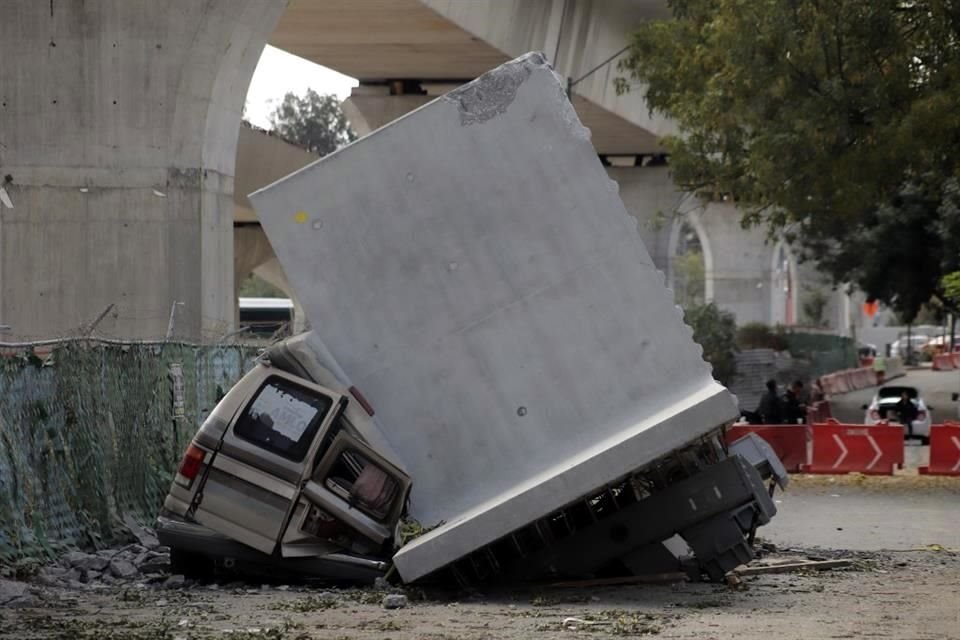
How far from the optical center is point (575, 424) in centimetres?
1402

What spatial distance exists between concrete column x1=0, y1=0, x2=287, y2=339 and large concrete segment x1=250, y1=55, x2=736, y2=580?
8.88 m

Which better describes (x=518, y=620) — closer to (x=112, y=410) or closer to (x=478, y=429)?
(x=478, y=429)

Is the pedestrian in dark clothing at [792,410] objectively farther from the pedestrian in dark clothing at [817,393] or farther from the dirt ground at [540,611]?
the pedestrian in dark clothing at [817,393]

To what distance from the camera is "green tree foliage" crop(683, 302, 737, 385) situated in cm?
5406

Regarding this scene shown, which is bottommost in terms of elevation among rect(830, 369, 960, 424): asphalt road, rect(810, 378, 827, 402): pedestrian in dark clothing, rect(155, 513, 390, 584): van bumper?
rect(830, 369, 960, 424): asphalt road

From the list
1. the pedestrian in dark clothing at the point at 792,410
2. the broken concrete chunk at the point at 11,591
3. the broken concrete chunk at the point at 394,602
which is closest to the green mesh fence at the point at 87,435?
the broken concrete chunk at the point at 11,591

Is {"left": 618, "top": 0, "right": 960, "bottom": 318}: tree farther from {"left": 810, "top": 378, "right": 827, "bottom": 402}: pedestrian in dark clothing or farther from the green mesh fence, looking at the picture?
{"left": 810, "top": 378, "right": 827, "bottom": 402}: pedestrian in dark clothing

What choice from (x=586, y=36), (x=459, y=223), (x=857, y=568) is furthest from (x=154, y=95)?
(x=586, y=36)

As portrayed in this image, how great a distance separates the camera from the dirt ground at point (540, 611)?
11.4 meters

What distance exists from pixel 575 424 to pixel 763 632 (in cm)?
303

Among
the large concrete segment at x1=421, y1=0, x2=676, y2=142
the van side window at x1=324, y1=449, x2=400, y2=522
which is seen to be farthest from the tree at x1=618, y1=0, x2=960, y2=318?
the van side window at x1=324, y1=449, x2=400, y2=522

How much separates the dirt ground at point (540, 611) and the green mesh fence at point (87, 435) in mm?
1279

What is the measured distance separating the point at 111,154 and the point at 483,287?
9.85 m

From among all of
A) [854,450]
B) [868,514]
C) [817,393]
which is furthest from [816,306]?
[868,514]
